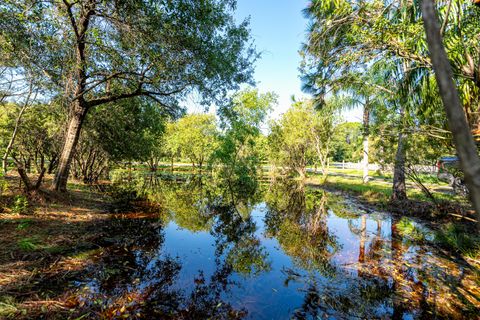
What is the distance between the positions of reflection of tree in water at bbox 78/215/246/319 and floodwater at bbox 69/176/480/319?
18 mm

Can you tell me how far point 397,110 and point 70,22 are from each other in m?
10.9

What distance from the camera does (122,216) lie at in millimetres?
8719

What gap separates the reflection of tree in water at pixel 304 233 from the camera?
245 inches

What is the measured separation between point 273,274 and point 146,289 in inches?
112

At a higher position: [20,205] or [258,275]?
[20,205]

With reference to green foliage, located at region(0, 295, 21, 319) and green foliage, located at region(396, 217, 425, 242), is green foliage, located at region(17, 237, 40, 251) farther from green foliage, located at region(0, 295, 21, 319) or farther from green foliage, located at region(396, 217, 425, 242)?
green foliage, located at region(396, 217, 425, 242)

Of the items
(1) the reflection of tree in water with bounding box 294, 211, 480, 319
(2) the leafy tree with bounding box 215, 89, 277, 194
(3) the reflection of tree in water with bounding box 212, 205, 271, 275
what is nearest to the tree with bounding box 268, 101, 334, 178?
(2) the leafy tree with bounding box 215, 89, 277, 194

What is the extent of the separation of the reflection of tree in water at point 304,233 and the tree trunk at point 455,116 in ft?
16.9

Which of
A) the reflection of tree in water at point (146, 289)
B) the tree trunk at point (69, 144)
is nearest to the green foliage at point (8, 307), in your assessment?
the reflection of tree in water at point (146, 289)

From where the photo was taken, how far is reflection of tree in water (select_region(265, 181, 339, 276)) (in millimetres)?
6227

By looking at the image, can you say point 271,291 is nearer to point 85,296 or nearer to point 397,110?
point 85,296

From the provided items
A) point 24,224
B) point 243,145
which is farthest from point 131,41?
point 243,145

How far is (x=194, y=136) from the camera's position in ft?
128

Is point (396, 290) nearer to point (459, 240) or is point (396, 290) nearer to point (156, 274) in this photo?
point (459, 240)
